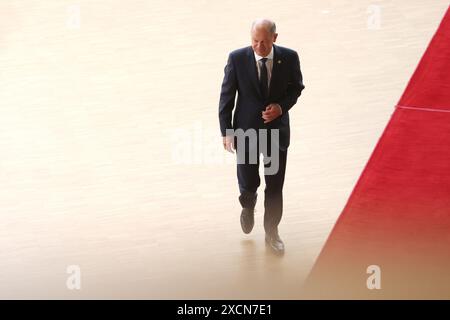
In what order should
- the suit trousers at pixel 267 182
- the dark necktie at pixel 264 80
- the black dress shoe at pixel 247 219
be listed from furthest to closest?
the black dress shoe at pixel 247 219 → the suit trousers at pixel 267 182 → the dark necktie at pixel 264 80

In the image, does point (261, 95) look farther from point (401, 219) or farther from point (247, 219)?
point (401, 219)

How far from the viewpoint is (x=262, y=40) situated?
384cm

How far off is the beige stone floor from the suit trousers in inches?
8.5

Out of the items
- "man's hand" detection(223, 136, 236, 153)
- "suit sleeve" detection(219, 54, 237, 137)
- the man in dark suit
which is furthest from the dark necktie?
A: "man's hand" detection(223, 136, 236, 153)

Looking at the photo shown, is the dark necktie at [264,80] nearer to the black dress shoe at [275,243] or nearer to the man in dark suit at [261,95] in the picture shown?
the man in dark suit at [261,95]

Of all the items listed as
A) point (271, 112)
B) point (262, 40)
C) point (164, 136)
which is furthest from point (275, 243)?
point (164, 136)

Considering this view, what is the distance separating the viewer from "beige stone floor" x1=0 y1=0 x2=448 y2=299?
4.21 meters

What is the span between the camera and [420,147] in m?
4.80

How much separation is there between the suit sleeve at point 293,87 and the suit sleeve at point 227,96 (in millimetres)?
237

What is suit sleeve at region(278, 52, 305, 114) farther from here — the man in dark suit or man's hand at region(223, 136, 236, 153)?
Result: man's hand at region(223, 136, 236, 153)

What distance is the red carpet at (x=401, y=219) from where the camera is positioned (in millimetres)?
4031

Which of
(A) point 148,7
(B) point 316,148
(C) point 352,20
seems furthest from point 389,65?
(A) point 148,7

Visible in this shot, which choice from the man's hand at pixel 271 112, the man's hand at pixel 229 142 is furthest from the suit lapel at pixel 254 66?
the man's hand at pixel 229 142

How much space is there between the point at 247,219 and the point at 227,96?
0.71m
